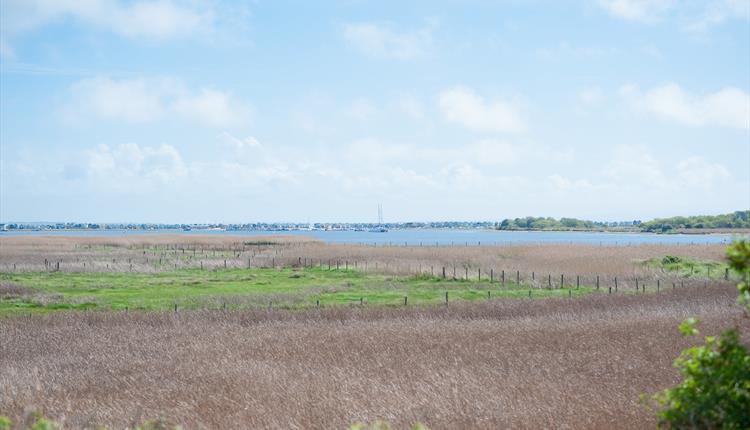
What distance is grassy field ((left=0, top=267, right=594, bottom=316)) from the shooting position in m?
29.2

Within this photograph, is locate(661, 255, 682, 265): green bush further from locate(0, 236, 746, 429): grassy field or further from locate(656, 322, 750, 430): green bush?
locate(656, 322, 750, 430): green bush

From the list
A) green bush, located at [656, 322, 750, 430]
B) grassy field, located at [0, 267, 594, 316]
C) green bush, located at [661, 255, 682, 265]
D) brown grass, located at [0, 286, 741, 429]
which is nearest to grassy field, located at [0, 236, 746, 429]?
brown grass, located at [0, 286, 741, 429]

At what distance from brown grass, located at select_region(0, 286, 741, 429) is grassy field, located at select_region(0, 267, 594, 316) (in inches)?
194

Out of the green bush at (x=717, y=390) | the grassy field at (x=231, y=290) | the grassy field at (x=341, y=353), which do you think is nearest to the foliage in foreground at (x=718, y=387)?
the green bush at (x=717, y=390)

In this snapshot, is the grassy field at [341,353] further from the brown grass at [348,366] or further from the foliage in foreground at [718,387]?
the foliage in foreground at [718,387]

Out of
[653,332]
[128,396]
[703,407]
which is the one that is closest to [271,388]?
[128,396]

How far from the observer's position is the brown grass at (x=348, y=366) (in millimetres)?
11250

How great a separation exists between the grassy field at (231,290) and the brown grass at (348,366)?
494cm

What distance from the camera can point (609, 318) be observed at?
2230cm

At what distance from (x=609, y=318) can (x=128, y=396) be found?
15588 mm

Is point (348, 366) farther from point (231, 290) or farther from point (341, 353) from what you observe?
point (231, 290)

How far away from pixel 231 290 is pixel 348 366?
2098 centimetres

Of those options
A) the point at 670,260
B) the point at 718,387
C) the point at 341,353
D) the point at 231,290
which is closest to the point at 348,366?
the point at 341,353

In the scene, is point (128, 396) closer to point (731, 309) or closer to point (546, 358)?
point (546, 358)
